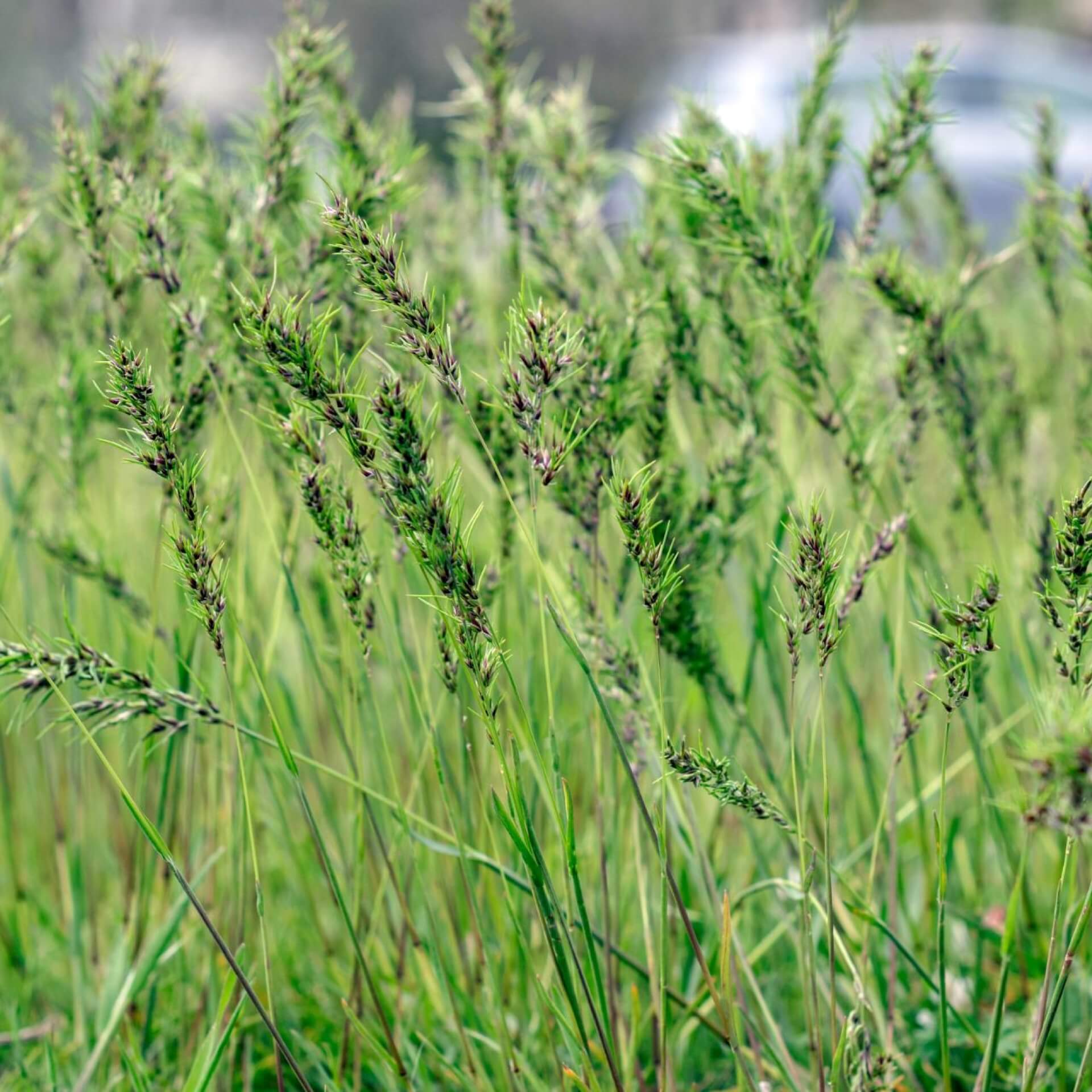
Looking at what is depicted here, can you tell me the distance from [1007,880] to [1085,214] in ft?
3.07

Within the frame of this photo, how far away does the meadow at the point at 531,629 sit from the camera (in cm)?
97

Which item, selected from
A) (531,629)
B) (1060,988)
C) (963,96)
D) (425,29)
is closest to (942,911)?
(1060,988)

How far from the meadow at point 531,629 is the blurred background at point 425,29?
16.8 meters

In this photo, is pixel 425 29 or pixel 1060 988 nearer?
pixel 1060 988

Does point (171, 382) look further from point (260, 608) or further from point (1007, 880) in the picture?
point (1007, 880)

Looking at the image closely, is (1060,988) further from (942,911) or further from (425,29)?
(425,29)

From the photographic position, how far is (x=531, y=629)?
63.6 inches

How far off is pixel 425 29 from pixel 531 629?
2128cm

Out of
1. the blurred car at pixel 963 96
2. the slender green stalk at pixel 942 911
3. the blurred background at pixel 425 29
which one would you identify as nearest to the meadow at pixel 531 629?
the slender green stalk at pixel 942 911

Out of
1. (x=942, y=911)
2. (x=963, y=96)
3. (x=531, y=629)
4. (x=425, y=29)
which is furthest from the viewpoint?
(x=425, y=29)

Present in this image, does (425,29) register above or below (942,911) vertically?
above

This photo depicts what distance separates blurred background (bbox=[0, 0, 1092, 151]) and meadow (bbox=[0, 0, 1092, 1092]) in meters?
16.8

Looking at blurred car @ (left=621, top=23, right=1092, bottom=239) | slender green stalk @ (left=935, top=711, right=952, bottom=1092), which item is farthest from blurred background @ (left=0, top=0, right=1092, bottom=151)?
slender green stalk @ (left=935, top=711, right=952, bottom=1092)

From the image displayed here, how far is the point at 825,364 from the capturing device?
1.38m
